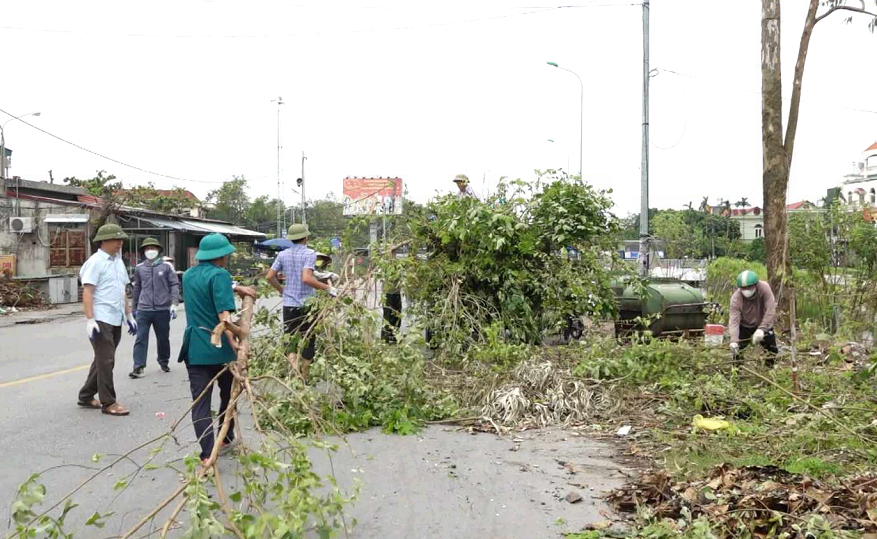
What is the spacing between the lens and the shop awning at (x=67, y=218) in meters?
24.8

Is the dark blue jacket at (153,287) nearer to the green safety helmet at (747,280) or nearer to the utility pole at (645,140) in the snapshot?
the green safety helmet at (747,280)

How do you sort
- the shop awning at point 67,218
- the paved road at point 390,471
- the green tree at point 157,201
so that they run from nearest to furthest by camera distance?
the paved road at point 390,471 < the shop awning at point 67,218 < the green tree at point 157,201

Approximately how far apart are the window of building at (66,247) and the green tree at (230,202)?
31747mm

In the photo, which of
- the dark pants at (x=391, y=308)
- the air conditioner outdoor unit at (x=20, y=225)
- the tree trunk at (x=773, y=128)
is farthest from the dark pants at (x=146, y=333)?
the air conditioner outdoor unit at (x=20, y=225)

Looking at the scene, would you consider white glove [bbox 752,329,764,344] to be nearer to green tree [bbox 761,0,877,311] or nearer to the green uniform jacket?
green tree [bbox 761,0,877,311]

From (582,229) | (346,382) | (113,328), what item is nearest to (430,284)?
(582,229)

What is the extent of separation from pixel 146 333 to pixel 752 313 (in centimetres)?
749

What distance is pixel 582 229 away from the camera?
9.78m

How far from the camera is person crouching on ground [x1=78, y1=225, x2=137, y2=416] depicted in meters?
7.29

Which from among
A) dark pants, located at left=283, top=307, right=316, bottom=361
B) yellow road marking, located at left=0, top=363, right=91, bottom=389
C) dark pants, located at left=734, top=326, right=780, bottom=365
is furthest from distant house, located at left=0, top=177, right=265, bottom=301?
dark pants, located at left=734, top=326, right=780, bottom=365

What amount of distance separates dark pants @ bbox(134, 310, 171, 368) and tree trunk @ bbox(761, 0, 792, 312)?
345 inches

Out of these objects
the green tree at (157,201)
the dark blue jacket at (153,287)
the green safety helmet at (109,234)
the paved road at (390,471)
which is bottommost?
the paved road at (390,471)

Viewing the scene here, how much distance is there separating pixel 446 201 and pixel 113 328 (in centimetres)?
449

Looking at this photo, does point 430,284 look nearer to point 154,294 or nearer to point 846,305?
point 154,294
